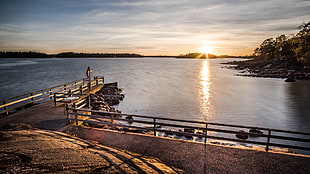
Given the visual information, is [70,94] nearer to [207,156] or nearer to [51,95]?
[51,95]

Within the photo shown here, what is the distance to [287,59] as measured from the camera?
63.3m

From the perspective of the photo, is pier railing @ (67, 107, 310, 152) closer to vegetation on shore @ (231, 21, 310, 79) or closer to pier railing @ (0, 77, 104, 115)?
pier railing @ (0, 77, 104, 115)

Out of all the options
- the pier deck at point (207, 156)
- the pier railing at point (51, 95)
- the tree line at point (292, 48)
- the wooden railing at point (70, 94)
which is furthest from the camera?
the tree line at point (292, 48)

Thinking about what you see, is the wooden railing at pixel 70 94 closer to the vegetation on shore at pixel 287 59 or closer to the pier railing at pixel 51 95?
the pier railing at pixel 51 95

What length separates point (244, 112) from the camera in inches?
787

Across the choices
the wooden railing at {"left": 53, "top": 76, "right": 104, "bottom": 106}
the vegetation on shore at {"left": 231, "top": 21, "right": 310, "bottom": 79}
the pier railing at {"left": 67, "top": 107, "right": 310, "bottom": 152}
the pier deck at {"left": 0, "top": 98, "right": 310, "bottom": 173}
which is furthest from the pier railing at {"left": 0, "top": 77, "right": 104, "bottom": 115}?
the vegetation on shore at {"left": 231, "top": 21, "right": 310, "bottom": 79}

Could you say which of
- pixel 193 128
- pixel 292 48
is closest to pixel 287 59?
pixel 292 48

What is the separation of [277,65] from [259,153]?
76.8 m

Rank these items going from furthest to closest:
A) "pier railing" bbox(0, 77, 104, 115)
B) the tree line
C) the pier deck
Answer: the tree line → "pier railing" bbox(0, 77, 104, 115) → the pier deck

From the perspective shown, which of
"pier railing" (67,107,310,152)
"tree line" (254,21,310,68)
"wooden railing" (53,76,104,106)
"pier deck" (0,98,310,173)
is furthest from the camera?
"tree line" (254,21,310,68)

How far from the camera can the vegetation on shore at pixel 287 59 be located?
41931 millimetres

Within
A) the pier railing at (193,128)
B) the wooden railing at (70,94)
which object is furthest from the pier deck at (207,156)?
the wooden railing at (70,94)

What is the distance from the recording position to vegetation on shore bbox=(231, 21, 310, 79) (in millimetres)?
41931

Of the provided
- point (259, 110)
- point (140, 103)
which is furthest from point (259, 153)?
point (140, 103)
